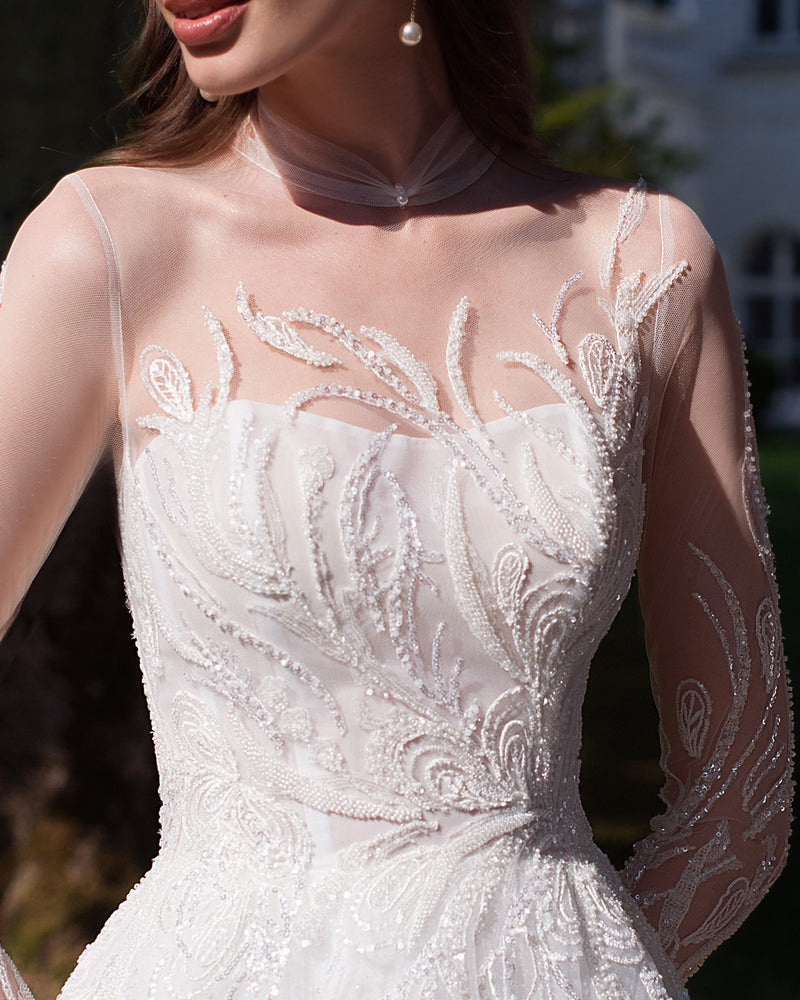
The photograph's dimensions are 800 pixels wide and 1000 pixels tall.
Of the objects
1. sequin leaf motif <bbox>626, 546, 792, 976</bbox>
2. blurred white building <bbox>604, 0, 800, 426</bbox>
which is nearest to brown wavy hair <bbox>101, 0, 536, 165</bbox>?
sequin leaf motif <bbox>626, 546, 792, 976</bbox>

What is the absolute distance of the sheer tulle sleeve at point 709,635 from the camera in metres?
1.77

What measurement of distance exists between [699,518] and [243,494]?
0.67 meters

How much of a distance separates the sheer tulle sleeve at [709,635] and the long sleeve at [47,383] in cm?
75

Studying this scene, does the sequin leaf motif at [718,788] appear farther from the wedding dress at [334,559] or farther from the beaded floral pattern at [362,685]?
the beaded floral pattern at [362,685]

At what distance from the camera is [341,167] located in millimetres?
1736

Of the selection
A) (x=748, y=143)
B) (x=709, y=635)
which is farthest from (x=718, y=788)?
(x=748, y=143)

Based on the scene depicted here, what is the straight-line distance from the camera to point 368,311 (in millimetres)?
1616

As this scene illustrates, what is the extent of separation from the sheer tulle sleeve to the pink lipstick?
2.20ft

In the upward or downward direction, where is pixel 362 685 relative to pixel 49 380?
downward

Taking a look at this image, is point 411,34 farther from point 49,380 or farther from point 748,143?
point 748,143

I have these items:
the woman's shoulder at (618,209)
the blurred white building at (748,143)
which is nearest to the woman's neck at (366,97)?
the woman's shoulder at (618,209)

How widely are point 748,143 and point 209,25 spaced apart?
23223 mm

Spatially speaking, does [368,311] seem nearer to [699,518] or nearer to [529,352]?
[529,352]

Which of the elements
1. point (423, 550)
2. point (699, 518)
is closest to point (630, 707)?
point (699, 518)
